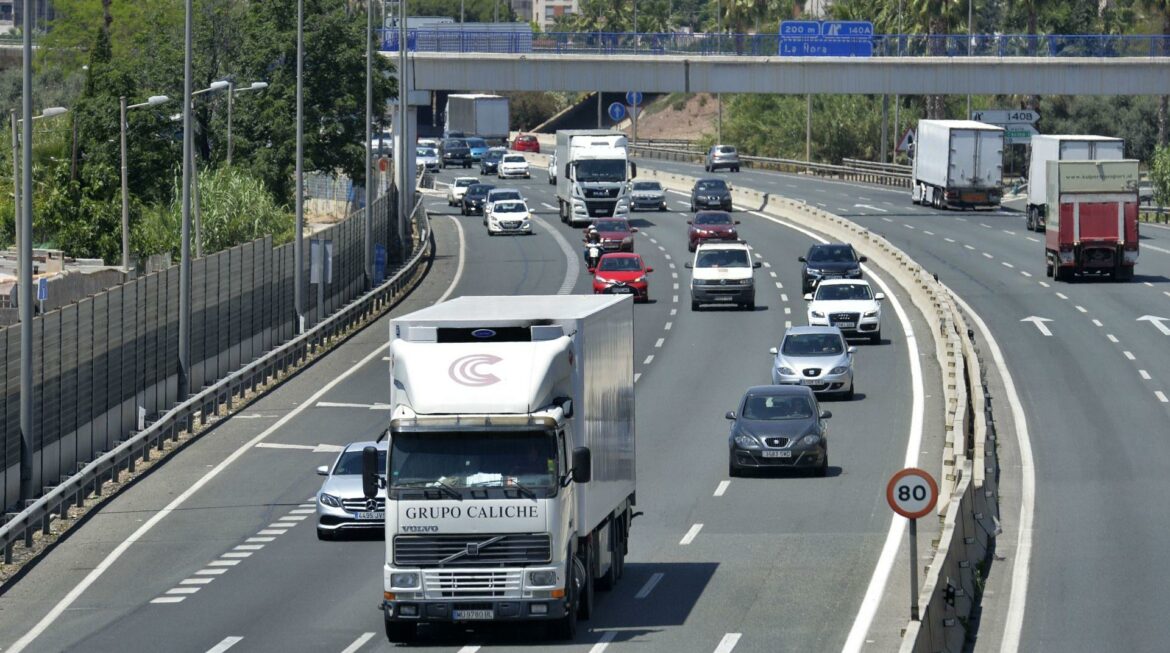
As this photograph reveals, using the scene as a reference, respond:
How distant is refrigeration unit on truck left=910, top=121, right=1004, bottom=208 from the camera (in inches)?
3371

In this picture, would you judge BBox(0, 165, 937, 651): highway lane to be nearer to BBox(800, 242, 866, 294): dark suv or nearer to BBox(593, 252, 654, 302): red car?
BBox(593, 252, 654, 302): red car

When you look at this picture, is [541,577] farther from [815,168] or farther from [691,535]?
[815,168]

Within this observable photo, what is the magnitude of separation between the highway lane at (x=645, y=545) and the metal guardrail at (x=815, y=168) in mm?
67937

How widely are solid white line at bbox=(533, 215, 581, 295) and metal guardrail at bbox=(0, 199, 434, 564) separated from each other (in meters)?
5.22

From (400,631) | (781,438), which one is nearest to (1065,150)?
(781,438)

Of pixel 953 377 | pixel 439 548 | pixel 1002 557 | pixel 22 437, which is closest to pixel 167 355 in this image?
pixel 22 437

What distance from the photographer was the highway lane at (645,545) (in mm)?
21281

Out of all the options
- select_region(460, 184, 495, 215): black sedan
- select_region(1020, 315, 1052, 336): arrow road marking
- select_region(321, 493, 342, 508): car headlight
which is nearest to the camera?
select_region(321, 493, 342, 508): car headlight

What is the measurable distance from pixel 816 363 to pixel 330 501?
16249 mm

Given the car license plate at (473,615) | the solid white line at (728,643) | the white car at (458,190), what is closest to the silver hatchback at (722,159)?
the white car at (458,190)

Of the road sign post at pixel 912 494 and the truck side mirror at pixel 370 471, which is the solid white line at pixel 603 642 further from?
the road sign post at pixel 912 494

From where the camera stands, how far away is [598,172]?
80.9 m

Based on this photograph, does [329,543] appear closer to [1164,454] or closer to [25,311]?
[25,311]

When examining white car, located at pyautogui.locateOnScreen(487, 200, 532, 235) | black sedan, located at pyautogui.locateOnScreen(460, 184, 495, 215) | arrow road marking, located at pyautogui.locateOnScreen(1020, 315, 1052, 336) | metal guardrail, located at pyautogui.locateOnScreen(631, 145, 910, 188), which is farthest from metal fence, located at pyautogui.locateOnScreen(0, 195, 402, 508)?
metal guardrail, located at pyautogui.locateOnScreen(631, 145, 910, 188)
